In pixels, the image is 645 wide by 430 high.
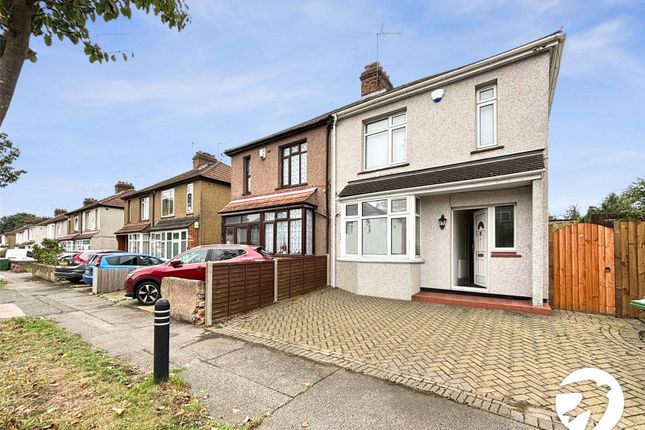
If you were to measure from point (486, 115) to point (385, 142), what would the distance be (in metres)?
3.32

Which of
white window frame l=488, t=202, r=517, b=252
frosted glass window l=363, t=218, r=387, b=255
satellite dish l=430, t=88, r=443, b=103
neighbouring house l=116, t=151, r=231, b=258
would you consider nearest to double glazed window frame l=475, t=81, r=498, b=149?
satellite dish l=430, t=88, r=443, b=103

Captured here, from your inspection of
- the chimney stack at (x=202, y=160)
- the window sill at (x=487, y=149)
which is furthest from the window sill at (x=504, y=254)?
the chimney stack at (x=202, y=160)

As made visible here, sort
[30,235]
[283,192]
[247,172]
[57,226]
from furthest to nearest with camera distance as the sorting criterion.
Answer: [30,235]
[57,226]
[247,172]
[283,192]

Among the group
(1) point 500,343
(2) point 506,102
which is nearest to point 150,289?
(1) point 500,343

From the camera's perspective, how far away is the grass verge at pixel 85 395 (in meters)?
3.18

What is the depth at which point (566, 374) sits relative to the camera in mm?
4148

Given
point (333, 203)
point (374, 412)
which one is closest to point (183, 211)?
point (333, 203)

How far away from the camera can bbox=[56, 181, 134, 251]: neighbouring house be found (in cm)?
2917

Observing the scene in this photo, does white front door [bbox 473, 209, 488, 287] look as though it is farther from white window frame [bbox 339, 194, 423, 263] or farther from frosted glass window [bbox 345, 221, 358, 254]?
frosted glass window [bbox 345, 221, 358, 254]

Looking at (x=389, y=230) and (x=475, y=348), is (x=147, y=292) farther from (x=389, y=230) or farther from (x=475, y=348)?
(x=475, y=348)

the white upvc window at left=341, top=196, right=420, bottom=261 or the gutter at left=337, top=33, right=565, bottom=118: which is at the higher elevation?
the gutter at left=337, top=33, right=565, bottom=118

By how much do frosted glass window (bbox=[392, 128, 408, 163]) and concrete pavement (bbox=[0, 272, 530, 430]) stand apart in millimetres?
7753

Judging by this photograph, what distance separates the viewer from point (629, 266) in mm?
6805

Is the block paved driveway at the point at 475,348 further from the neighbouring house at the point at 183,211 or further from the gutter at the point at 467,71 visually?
the neighbouring house at the point at 183,211
